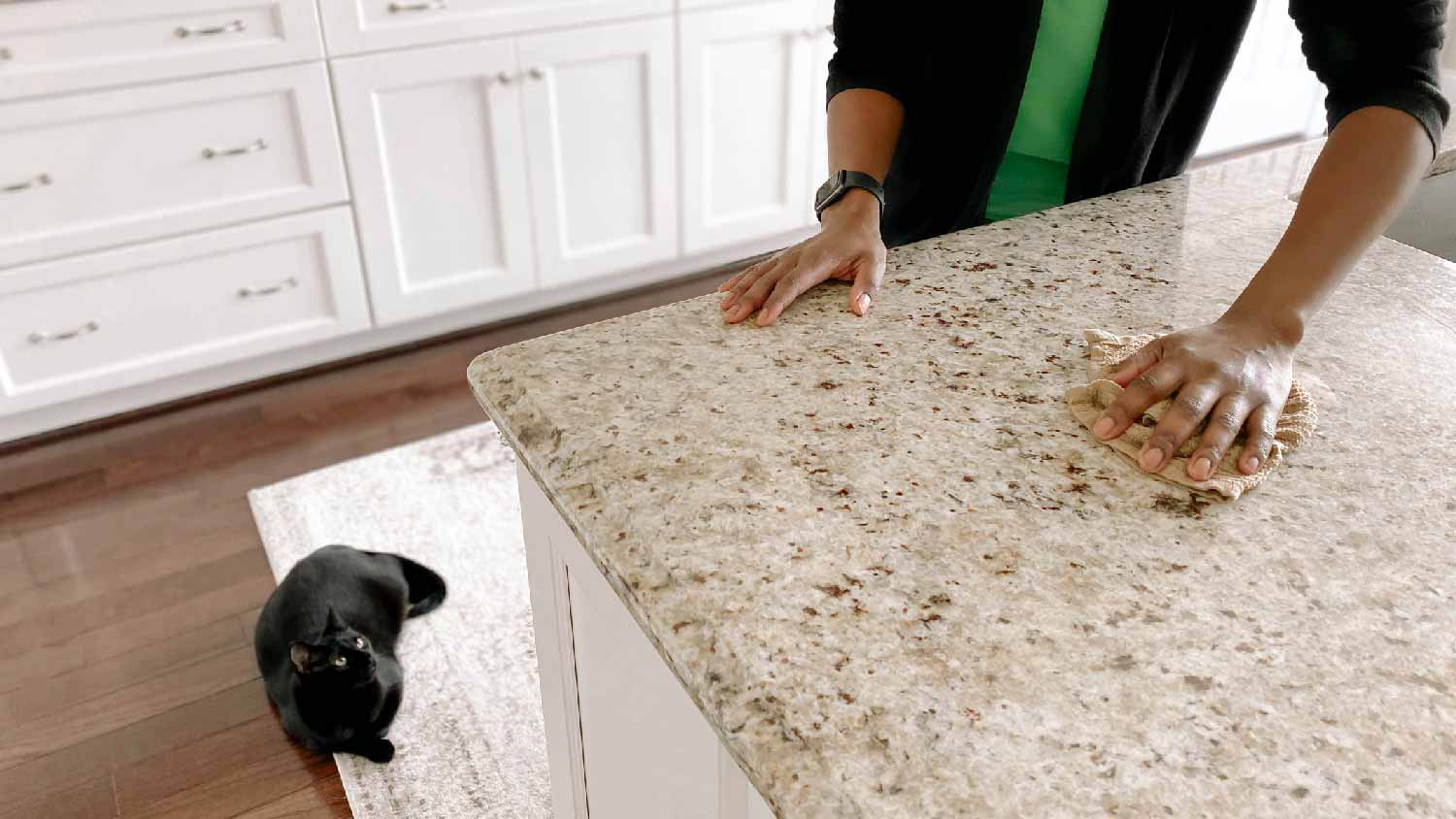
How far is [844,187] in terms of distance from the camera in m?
1.07

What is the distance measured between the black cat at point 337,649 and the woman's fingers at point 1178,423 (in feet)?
3.95

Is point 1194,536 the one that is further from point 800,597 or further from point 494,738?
point 494,738

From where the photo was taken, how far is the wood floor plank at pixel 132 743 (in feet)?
4.98

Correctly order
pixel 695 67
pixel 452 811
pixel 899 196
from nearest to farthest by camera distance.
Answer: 1. pixel 899 196
2. pixel 452 811
3. pixel 695 67

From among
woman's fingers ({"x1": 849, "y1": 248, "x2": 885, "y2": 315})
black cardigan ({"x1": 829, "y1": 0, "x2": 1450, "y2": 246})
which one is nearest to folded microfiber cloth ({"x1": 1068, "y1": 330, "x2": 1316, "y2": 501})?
woman's fingers ({"x1": 849, "y1": 248, "x2": 885, "y2": 315})

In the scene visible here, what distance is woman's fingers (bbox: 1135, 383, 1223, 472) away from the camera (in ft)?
2.23

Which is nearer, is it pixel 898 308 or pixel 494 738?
pixel 898 308

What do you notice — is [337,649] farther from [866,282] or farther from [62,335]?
[62,335]

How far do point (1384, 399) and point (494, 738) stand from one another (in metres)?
1.30

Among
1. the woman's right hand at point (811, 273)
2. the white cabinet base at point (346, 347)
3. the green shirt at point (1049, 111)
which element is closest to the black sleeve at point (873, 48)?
the green shirt at point (1049, 111)

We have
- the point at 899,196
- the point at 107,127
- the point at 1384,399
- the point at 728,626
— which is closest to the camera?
the point at 728,626

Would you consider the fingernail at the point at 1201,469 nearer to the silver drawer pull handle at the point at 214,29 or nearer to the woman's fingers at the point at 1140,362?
the woman's fingers at the point at 1140,362

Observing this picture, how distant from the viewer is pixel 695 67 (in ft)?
8.30

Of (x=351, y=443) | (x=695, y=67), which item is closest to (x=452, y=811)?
(x=351, y=443)
